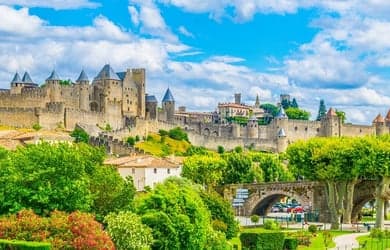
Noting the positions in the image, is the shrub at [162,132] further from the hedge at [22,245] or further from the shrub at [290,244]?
the hedge at [22,245]

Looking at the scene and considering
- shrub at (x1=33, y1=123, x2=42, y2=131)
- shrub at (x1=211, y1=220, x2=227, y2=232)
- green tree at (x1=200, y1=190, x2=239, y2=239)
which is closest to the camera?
shrub at (x1=211, y1=220, x2=227, y2=232)

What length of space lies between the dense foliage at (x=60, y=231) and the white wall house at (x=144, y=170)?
40.6 m

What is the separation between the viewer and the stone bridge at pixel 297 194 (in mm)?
70562

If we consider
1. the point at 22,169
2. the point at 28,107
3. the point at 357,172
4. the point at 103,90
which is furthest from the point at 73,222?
the point at 103,90

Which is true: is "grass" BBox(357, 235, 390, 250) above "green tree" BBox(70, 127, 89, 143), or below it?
below

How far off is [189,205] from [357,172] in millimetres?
28038

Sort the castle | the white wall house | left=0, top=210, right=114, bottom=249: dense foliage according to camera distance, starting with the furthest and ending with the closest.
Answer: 1. the castle
2. the white wall house
3. left=0, top=210, right=114, bottom=249: dense foliage

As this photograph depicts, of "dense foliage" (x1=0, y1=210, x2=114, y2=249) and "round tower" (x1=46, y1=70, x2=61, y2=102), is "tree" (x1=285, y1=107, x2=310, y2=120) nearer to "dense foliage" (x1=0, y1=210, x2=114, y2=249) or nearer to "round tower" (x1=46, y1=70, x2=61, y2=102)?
"round tower" (x1=46, y1=70, x2=61, y2=102)

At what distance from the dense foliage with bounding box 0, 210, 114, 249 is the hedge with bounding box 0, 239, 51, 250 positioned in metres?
1.79

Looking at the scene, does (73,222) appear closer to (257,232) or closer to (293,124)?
(257,232)

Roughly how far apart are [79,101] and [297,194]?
51649 millimetres

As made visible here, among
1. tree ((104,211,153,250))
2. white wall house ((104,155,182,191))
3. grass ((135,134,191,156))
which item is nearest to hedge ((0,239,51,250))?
tree ((104,211,153,250))

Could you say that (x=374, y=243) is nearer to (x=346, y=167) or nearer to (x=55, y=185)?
(x=346, y=167)

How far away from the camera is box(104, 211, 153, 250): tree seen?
35562 mm
